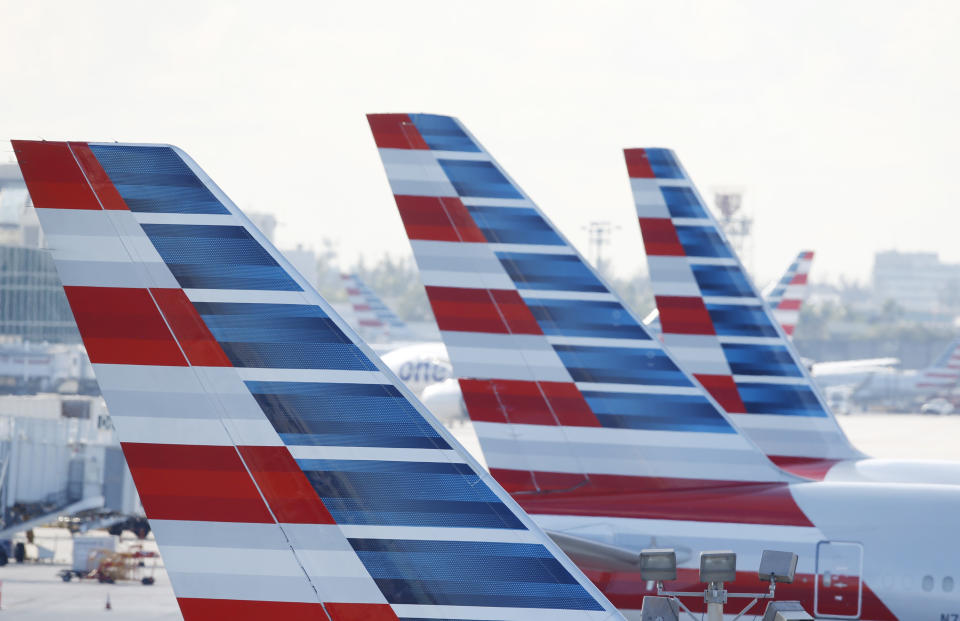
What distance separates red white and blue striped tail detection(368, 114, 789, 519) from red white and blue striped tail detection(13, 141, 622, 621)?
573cm

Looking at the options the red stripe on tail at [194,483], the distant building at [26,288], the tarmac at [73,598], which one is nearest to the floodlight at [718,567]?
the red stripe on tail at [194,483]

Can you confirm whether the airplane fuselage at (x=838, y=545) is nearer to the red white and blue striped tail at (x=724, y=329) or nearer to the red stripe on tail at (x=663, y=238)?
the red white and blue striped tail at (x=724, y=329)

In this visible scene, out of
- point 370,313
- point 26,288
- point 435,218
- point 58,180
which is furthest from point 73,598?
point 370,313

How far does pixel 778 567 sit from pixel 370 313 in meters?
91.0

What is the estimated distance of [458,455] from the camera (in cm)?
741

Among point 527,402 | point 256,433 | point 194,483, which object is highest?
point 527,402

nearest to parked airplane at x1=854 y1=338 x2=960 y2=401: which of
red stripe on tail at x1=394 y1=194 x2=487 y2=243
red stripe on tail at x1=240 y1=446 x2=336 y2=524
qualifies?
red stripe on tail at x1=394 y1=194 x2=487 y2=243

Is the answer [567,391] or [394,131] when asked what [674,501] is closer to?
[567,391]

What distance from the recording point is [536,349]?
13297 millimetres

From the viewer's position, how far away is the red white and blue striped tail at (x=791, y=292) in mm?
40844

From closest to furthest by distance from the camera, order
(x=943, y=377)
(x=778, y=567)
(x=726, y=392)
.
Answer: (x=778, y=567) → (x=726, y=392) → (x=943, y=377)

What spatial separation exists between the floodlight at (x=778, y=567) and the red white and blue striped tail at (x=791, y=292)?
3215 centimetres

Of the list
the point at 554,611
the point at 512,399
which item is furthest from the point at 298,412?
the point at 512,399

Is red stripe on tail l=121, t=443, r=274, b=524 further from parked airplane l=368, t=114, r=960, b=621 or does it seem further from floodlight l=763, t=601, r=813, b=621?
parked airplane l=368, t=114, r=960, b=621
